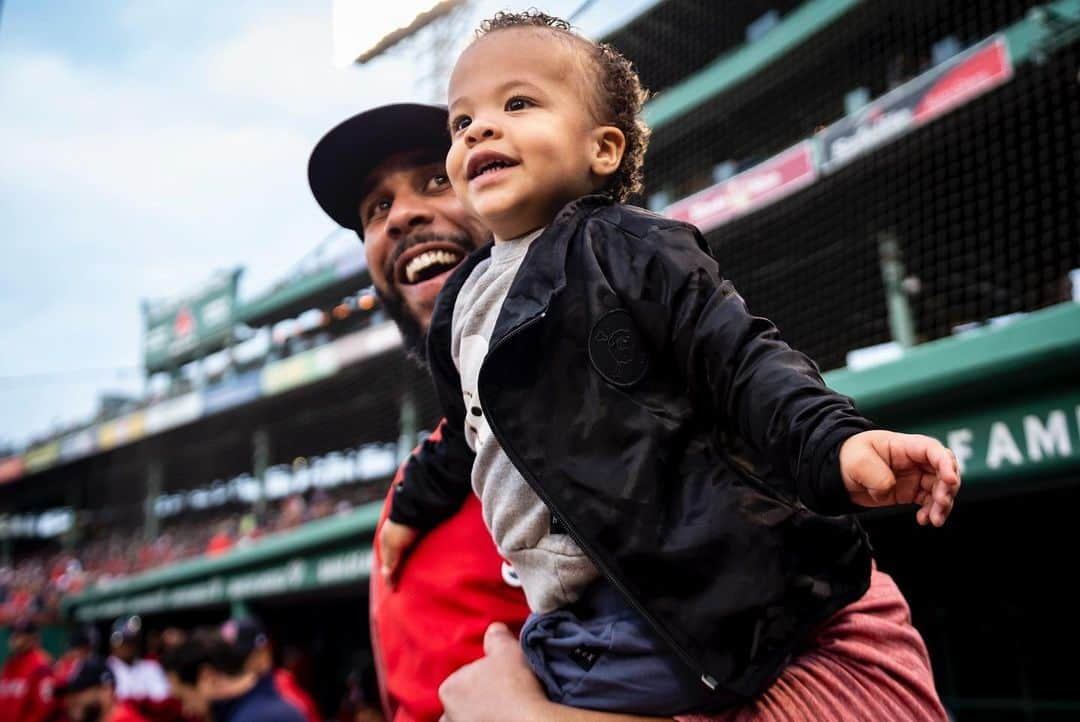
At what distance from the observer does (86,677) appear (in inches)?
222

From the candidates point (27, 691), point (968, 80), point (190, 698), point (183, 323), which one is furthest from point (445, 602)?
point (183, 323)

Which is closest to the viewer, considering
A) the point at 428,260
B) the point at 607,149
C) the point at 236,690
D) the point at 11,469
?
the point at 607,149

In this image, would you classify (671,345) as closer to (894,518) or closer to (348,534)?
(894,518)

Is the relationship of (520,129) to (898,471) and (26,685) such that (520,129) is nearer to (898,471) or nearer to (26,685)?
(898,471)

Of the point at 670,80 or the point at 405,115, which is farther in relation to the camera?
the point at 670,80

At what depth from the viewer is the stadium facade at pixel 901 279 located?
4.55m

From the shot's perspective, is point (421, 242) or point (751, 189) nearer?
point (421, 242)

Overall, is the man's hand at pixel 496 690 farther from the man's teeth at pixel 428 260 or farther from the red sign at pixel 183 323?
the red sign at pixel 183 323

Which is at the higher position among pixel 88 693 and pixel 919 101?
pixel 919 101

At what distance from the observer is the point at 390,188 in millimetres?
1844

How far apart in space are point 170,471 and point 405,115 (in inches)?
1074

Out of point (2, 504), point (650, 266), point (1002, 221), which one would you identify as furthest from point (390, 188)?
point (2, 504)

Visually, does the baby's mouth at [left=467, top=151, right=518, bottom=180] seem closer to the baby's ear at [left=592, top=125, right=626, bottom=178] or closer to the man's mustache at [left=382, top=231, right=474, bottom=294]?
the baby's ear at [left=592, top=125, right=626, bottom=178]

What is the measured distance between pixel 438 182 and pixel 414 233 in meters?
0.14
